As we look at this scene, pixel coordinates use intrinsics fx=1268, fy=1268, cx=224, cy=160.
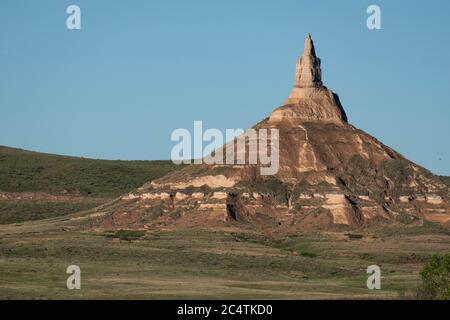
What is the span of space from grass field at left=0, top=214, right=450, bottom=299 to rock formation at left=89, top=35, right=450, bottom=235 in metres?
3.89

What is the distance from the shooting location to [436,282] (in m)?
80.3

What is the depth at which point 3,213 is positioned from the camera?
177m

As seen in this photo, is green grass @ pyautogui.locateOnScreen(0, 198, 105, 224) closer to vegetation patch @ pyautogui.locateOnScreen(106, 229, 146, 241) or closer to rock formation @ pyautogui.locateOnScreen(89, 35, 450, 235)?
rock formation @ pyautogui.locateOnScreen(89, 35, 450, 235)

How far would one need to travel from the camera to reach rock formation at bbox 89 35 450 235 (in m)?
134

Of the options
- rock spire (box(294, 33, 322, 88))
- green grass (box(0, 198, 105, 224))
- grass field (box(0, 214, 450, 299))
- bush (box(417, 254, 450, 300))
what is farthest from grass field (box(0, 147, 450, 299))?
green grass (box(0, 198, 105, 224))

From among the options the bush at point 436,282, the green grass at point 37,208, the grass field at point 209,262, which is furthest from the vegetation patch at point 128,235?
the bush at point 436,282

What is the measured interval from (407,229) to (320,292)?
42.5 metres

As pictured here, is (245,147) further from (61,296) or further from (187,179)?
(61,296)

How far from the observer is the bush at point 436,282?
3120 inches

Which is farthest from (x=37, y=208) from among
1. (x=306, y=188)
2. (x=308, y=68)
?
Answer: (x=306, y=188)

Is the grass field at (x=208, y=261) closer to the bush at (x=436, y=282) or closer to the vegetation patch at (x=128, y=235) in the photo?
the vegetation patch at (x=128, y=235)

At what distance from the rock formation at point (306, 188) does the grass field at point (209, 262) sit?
389cm

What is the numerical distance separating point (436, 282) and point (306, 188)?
56.7m
